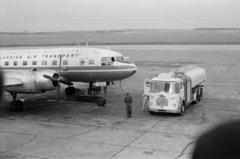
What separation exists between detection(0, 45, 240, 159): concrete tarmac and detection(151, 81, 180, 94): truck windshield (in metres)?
1.44

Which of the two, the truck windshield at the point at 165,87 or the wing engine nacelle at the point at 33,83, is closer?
the wing engine nacelle at the point at 33,83

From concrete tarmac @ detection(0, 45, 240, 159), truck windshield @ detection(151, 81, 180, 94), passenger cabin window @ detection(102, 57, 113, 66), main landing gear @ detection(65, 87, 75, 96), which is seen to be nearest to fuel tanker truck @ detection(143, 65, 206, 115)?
truck windshield @ detection(151, 81, 180, 94)

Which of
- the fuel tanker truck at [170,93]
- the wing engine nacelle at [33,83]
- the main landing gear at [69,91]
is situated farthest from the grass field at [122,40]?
the fuel tanker truck at [170,93]

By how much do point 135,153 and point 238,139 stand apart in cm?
1247

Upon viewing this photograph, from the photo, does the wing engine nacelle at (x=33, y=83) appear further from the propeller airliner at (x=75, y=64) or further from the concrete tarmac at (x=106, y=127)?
the propeller airliner at (x=75, y=64)

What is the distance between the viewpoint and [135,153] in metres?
13.4

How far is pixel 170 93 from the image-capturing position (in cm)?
2005

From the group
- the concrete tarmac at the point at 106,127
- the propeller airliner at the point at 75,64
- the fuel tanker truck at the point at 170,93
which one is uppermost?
the propeller airliner at the point at 75,64

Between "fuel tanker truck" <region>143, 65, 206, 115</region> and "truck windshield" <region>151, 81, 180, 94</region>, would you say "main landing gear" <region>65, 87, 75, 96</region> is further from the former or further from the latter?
"truck windshield" <region>151, 81, 180, 94</region>

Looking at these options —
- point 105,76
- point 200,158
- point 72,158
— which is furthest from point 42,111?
point 200,158

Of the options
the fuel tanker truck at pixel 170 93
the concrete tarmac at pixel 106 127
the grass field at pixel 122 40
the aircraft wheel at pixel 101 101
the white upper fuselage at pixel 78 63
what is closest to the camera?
the concrete tarmac at pixel 106 127

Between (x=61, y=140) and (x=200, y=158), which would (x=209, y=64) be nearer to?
(x=61, y=140)

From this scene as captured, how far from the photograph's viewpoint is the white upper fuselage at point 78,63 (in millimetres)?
22719

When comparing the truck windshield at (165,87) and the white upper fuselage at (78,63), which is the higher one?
the white upper fuselage at (78,63)
